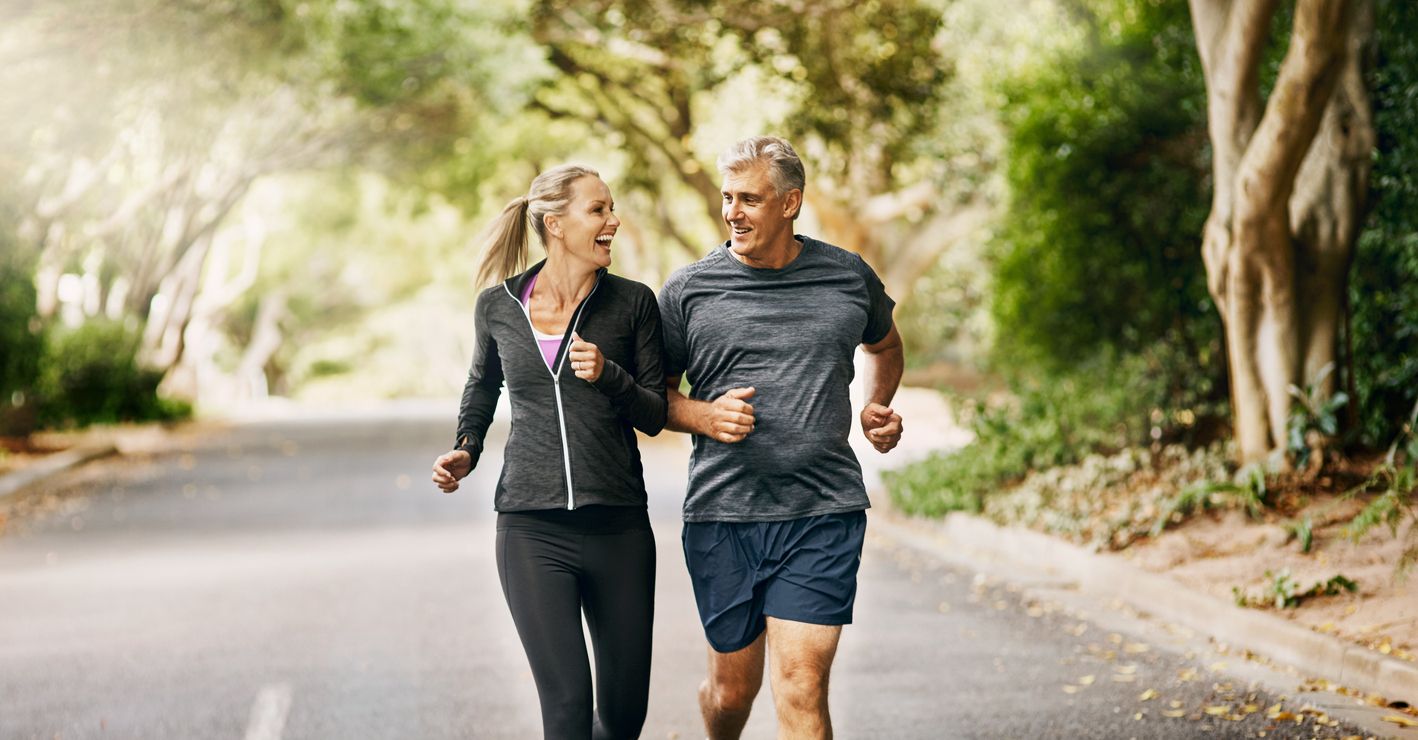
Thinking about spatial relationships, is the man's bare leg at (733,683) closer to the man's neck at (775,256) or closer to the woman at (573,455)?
the woman at (573,455)

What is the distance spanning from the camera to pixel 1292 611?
8523 millimetres

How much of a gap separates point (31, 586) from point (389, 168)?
79.6 ft

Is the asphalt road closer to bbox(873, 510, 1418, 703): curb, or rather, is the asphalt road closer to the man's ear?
bbox(873, 510, 1418, 703): curb

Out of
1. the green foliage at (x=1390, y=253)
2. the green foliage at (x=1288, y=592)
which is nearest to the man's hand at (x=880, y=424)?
the green foliage at (x=1288, y=592)

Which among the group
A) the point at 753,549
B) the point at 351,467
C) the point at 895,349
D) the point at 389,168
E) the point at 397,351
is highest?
the point at 895,349

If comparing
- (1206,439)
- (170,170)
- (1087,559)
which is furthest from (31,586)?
(170,170)

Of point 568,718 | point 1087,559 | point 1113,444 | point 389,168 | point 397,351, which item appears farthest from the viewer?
point 397,351

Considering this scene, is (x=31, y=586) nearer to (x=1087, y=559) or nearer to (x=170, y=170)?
(x=1087, y=559)

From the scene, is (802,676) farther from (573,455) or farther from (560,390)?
(560,390)

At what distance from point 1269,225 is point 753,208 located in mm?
7159

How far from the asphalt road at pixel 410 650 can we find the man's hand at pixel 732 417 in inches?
99.6

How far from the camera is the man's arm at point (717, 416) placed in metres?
4.50

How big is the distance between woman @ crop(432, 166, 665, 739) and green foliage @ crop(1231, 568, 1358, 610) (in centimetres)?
494

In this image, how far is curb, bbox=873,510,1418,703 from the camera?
7.23 metres
